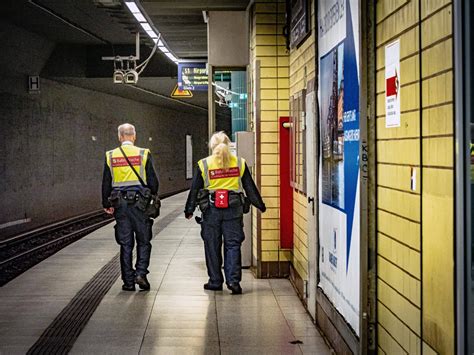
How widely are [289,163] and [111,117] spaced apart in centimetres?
1503

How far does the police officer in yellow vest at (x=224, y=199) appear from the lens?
7832 mm

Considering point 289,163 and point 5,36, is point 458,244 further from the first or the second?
point 5,36

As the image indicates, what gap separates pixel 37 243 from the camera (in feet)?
46.5

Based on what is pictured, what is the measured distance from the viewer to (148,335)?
618 centimetres

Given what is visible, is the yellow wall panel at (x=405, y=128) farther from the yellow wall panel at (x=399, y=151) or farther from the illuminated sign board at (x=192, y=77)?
the illuminated sign board at (x=192, y=77)

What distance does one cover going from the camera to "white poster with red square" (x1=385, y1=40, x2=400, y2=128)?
3.68 m

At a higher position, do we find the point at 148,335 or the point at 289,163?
the point at 289,163

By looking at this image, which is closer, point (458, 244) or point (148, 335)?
point (458, 244)

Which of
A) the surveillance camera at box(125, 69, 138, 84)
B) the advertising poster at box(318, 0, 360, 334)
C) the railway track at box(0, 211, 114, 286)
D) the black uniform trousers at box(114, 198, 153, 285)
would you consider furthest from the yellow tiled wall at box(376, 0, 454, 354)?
the surveillance camera at box(125, 69, 138, 84)

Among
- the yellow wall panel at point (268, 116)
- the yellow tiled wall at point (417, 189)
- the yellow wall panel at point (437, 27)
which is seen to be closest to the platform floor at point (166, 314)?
the yellow wall panel at point (268, 116)

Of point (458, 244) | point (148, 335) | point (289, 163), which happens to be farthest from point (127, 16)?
point (458, 244)

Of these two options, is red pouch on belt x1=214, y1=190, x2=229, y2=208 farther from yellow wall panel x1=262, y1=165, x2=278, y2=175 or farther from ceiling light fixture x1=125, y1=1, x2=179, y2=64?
ceiling light fixture x1=125, y1=1, x2=179, y2=64

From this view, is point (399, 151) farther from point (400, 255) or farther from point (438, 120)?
point (438, 120)

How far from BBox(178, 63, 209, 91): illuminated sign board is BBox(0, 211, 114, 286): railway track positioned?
3531 mm
